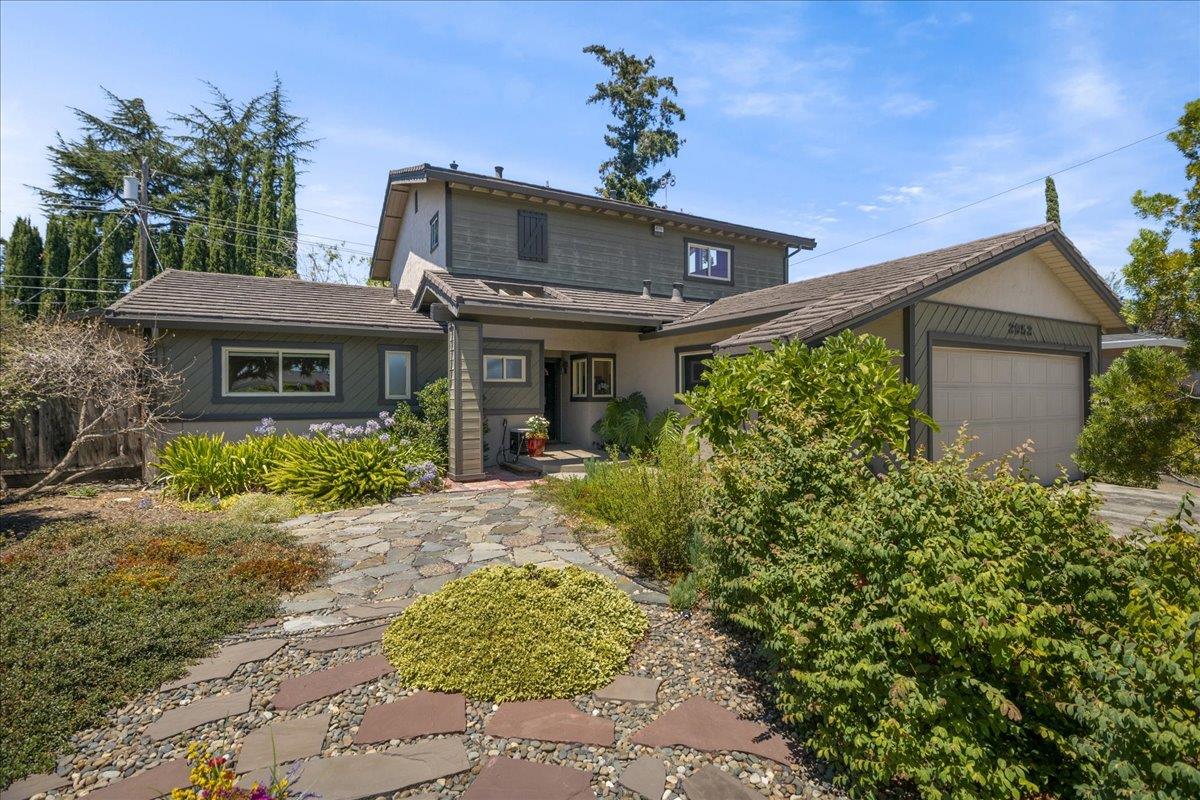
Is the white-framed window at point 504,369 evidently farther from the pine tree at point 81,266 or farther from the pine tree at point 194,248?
the pine tree at point 81,266

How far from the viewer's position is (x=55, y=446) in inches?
376

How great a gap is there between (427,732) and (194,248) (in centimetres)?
2813

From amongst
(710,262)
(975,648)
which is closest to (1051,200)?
(710,262)

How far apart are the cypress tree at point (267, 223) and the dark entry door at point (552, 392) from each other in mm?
17794

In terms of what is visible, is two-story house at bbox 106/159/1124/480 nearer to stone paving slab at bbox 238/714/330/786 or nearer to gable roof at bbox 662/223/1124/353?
gable roof at bbox 662/223/1124/353

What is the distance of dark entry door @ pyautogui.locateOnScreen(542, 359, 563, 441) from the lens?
14.6 metres

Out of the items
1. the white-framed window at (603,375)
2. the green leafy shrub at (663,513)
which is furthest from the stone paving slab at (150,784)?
the white-framed window at (603,375)

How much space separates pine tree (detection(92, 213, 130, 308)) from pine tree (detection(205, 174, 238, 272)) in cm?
360

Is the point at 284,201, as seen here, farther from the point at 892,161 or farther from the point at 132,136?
the point at 892,161

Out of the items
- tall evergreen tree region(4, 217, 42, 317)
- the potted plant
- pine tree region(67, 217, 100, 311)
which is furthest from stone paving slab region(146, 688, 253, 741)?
tall evergreen tree region(4, 217, 42, 317)

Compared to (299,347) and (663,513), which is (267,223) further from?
(663,513)

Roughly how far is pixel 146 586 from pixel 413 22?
27.5ft

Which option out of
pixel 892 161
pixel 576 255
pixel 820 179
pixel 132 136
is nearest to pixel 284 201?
pixel 132 136

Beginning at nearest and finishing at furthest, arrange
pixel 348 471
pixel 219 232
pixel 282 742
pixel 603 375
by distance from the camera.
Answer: pixel 282 742 → pixel 348 471 → pixel 603 375 → pixel 219 232
